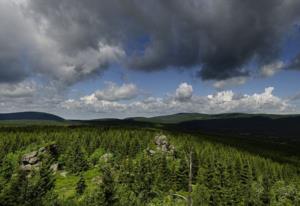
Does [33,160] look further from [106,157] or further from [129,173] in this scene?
[129,173]

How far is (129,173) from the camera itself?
4577 inches

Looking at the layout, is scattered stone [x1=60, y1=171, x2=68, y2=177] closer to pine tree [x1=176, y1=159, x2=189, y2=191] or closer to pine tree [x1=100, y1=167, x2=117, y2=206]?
pine tree [x1=176, y1=159, x2=189, y2=191]

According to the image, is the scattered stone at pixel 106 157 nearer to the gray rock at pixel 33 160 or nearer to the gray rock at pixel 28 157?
the gray rock at pixel 33 160

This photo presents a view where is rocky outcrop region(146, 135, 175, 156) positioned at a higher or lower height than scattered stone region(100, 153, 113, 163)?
higher

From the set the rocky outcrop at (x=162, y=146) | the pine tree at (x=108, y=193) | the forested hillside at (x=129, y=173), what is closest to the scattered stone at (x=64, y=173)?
the forested hillside at (x=129, y=173)

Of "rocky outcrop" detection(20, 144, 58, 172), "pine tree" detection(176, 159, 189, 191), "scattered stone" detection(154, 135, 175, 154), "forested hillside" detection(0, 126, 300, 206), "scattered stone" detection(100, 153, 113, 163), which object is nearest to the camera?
"forested hillside" detection(0, 126, 300, 206)

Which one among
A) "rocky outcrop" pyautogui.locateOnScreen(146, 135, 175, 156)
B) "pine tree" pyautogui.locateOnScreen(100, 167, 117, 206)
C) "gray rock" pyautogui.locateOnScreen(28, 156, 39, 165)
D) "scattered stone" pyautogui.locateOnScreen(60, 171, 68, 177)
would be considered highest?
"rocky outcrop" pyautogui.locateOnScreen(146, 135, 175, 156)

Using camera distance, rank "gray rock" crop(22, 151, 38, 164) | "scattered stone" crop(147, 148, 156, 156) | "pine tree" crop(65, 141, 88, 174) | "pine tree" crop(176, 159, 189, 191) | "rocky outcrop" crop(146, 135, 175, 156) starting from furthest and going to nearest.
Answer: "rocky outcrop" crop(146, 135, 175, 156)
"scattered stone" crop(147, 148, 156, 156)
"gray rock" crop(22, 151, 38, 164)
"pine tree" crop(65, 141, 88, 174)
"pine tree" crop(176, 159, 189, 191)

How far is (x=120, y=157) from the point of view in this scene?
17312cm

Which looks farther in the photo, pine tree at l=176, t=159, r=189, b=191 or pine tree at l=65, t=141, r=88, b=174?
pine tree at l=65, t=141, r=88, b=174

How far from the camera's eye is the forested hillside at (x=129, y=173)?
67.1 meters

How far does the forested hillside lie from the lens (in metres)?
67.1

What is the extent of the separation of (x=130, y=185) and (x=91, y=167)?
57615 millimetres

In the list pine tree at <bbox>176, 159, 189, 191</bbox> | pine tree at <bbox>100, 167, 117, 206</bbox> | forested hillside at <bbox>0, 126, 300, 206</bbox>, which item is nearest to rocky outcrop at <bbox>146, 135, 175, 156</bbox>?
forested hillside at <bbox>0, 126, 300, 206</bbox>
